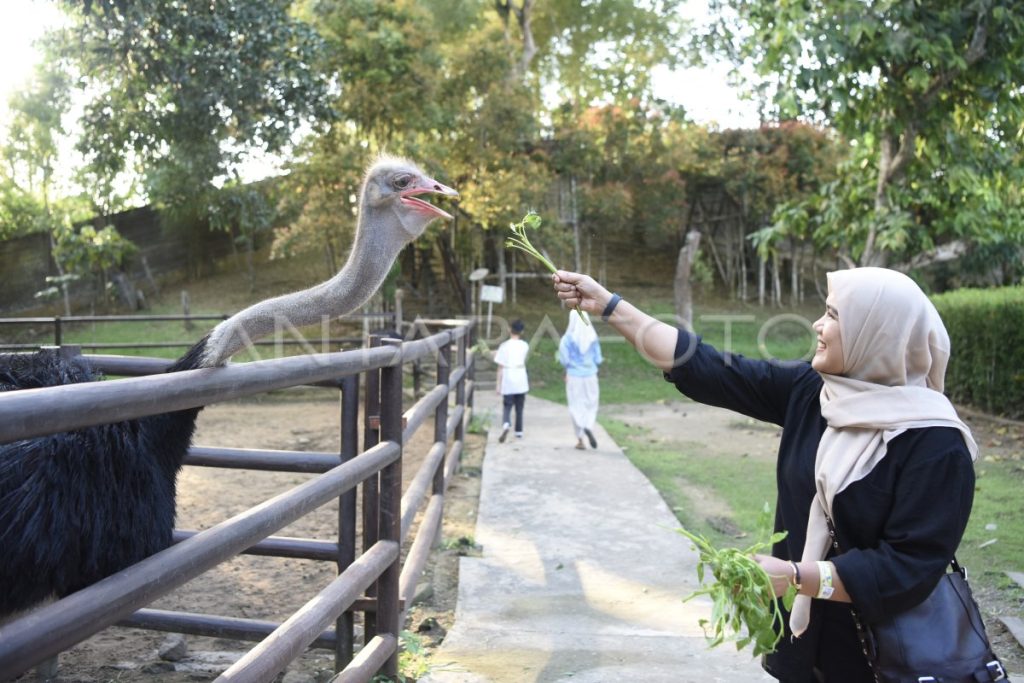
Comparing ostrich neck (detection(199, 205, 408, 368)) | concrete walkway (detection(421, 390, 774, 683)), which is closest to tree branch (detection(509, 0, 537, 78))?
concrete walkway (detection(421, 390, 774, 683))

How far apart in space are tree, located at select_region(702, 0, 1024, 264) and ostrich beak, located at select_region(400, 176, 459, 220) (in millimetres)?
5951

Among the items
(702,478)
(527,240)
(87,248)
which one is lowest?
(702,478)

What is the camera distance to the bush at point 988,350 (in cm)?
980

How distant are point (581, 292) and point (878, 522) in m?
0.90

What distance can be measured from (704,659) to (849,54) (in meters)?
6.27

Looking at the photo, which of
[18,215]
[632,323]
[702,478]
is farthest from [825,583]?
[18,215]

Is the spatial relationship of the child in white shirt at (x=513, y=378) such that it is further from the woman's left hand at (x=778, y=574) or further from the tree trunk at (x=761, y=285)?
the tree trunk at (x=761, y=285)

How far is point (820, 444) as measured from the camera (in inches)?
80.2

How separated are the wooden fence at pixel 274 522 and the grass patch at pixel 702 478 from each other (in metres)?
2.21

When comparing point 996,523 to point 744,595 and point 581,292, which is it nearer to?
point 581,292

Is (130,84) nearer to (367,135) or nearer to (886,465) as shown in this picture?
(367,135)

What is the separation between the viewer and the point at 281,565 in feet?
16.2

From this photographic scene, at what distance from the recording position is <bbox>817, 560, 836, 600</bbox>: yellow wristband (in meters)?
1.86

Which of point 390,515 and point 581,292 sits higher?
point 581,292
